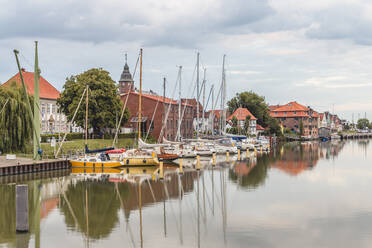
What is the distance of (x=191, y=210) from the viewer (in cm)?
2875

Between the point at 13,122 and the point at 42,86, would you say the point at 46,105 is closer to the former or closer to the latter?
the point at 42,86

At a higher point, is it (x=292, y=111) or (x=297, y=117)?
(x=292, y=111)

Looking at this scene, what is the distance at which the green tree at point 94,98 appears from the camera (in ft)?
220

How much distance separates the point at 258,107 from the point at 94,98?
287ft

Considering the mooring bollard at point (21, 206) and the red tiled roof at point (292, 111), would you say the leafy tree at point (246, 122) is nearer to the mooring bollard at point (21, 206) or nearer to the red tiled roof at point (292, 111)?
the red tiled roof at point (292, 111)

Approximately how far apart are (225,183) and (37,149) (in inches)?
827

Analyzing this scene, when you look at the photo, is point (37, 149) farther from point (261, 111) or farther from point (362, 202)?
point (261, 111)

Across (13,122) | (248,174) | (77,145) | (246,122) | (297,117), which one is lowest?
(248,174)

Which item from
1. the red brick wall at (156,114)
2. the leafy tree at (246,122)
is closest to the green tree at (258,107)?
the leafy tree at (246,122)

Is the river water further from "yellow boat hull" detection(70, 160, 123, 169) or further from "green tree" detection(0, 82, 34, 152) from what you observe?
"green tree" detection(0, 82, 34, 152)

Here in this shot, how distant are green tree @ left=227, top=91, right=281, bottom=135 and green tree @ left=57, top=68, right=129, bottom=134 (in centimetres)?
8030

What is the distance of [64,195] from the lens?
111 ft

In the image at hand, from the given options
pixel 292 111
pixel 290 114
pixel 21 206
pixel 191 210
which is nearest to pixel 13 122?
pixel 191 210

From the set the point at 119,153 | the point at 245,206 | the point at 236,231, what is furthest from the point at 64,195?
the point at 119,153
